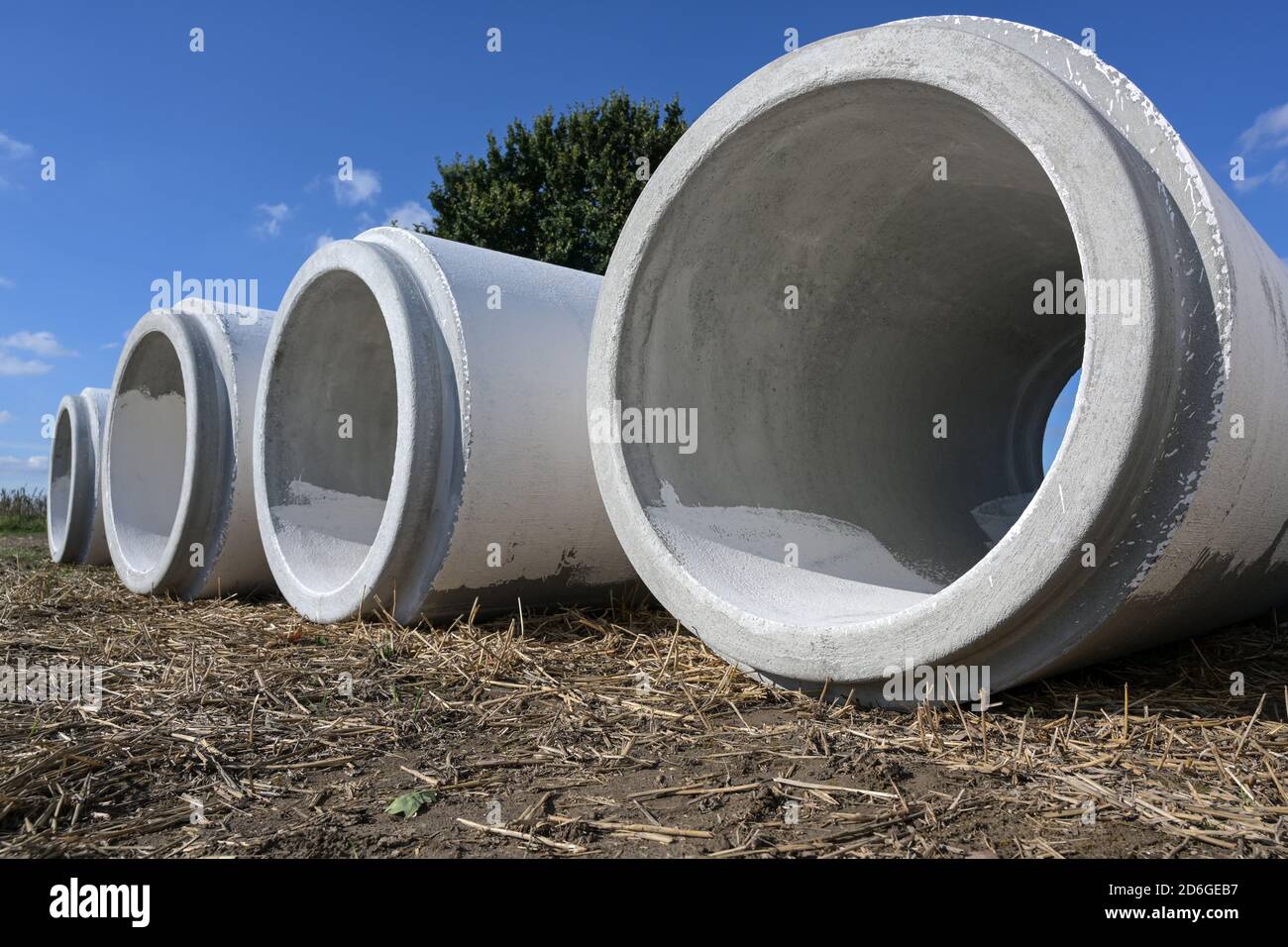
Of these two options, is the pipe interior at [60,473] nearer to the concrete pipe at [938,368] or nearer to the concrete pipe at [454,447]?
the concrete pipe at [454,447]

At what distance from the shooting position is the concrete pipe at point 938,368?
252cm

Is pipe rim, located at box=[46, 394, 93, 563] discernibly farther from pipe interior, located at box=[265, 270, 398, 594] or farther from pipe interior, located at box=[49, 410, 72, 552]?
pipe interior, located at box=[265, 270, 398, 594]

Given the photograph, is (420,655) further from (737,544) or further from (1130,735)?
(1130,735)

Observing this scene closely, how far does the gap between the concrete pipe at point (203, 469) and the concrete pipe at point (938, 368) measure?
3100mm

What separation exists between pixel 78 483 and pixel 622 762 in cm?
836

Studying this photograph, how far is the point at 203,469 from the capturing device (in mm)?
5789

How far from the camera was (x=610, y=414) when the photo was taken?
3.73m

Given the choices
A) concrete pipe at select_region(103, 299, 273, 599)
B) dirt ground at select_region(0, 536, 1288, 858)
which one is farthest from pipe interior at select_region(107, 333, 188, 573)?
dirt ground at select_region(0, 536, 1288, 858)

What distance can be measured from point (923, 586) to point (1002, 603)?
1.49 m

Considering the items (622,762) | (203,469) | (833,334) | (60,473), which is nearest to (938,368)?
(833,334)

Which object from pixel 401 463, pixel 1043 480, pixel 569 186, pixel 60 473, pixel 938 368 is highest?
pixel 569 186

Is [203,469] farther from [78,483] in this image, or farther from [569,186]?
[569,186]

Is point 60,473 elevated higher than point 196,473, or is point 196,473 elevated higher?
point 60,473

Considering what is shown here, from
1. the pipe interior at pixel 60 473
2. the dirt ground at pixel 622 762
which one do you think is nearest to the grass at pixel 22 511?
the pipe interior at pixel 60 473
